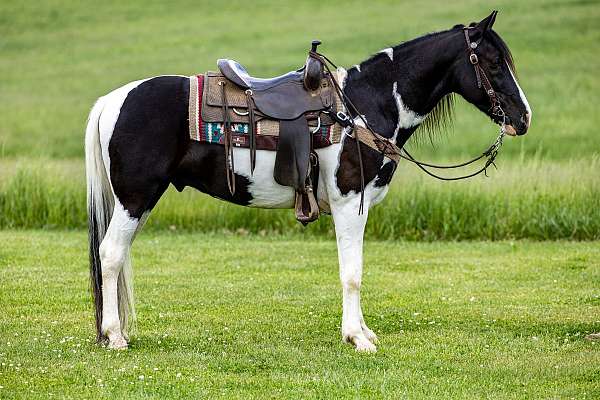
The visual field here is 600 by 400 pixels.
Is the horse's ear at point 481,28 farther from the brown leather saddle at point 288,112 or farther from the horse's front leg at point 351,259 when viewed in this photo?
the horse's front leg at point 351,259

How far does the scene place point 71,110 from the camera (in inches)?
1128

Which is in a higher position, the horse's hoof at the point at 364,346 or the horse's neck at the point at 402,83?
the horse's neck at the point at 402,83

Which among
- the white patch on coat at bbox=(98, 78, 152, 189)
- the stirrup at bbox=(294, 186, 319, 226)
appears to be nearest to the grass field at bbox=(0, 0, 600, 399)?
the stirrup at bbox=(294, 186, 319, 226)

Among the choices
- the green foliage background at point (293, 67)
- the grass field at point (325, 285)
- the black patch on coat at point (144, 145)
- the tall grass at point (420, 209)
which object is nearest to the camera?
the grass field at point (325, 285)

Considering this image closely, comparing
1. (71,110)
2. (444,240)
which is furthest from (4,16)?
(444,240)

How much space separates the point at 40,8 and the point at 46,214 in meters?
24.6

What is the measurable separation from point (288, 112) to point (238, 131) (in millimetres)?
411

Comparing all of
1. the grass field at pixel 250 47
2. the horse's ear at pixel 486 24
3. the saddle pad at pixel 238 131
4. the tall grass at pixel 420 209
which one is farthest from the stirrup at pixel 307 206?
the grass field at pixel 250 47

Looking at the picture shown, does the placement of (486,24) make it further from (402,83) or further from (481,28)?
(402,83)

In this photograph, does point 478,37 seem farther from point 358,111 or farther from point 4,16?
point 4,16

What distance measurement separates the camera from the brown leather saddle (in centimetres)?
816

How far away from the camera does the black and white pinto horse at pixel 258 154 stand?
26.6 feet

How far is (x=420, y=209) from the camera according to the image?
14883mm

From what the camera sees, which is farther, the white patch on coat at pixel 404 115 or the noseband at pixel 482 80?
the white patch on coat at pixel 404 115
